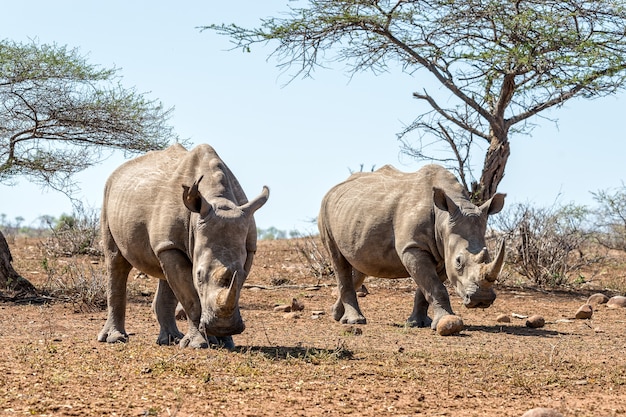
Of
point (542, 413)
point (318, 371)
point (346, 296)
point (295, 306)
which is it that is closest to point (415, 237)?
point (346, 296)

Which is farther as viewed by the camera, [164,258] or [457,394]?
[164,258]

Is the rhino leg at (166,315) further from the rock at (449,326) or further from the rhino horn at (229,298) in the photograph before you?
the rock at (449,326)

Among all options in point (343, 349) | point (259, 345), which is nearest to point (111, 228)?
point (259, 345)

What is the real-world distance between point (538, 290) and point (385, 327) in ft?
18.4

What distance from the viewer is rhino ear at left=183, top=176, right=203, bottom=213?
7738mm

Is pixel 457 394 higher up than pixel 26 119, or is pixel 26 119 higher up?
pixel 26 119

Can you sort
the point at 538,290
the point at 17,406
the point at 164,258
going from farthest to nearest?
1. the point at 538,290
2. the point at 164,258
3. the point at 17,406

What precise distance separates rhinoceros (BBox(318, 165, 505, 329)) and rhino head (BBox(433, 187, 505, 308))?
0.01 meters

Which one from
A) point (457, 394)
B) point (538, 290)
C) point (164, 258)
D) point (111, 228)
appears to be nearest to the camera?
point (457, 394)

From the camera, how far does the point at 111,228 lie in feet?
29.1

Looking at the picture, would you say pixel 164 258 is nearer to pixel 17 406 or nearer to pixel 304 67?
pixel 17 406

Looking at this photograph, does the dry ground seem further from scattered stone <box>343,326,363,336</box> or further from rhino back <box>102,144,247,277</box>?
rhino back <box>102,144,247,277</box>

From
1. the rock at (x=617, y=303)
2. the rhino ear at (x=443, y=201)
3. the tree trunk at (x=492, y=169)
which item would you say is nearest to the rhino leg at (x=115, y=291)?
the rhino ear at (x=443, y=201)

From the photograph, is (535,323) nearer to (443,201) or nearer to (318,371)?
(443,201)
